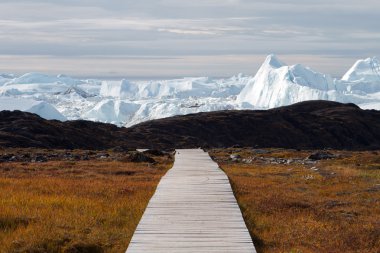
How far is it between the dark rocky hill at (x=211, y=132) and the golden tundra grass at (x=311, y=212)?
73.8m

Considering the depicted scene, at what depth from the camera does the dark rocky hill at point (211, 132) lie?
117 metres

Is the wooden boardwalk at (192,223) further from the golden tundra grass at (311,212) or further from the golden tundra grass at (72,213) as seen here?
the golden tundra grass at (311,212)

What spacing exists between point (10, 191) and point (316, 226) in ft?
44.1

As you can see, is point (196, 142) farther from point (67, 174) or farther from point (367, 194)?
point (367, 194)

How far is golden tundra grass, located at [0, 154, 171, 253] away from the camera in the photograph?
16.5 m

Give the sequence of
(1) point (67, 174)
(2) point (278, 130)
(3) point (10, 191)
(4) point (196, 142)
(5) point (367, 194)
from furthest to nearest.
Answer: (2) point (278, 130) → (4) point (196, 142) → (1) point (67, 174) → (5) point (367, 194) → (3) point (10, 191)

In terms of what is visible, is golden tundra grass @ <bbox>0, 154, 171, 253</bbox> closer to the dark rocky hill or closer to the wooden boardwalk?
the wooden boardwalk

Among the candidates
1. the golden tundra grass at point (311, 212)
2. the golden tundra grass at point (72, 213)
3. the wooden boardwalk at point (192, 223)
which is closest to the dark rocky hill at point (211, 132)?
the golden tundra grass at point (72, 213)

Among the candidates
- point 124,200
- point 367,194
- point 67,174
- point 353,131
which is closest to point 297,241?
point 124,200

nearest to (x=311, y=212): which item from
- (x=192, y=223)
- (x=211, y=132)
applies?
(x=192, y=223)

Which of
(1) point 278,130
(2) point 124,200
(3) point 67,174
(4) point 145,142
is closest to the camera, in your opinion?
(2) point 124,200

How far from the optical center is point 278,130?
173250 millimetres

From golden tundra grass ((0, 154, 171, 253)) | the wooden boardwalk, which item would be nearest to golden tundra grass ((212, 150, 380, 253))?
the wooden boardwalk

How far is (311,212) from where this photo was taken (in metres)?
23.3
